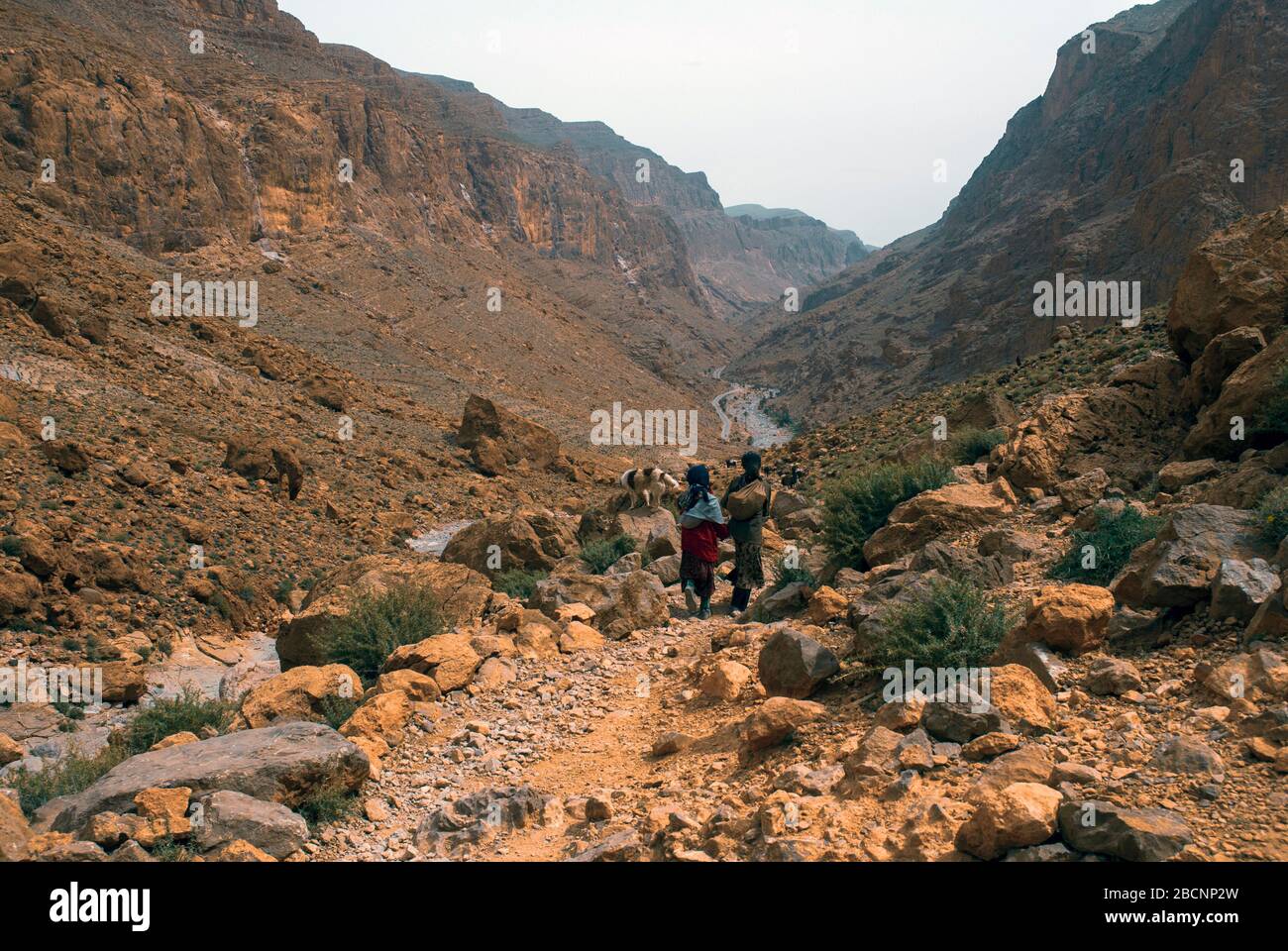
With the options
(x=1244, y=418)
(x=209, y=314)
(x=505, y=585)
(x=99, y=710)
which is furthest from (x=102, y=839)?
(x=209, y=314)

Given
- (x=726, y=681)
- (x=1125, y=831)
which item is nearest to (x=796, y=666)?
(x=726, y=681)

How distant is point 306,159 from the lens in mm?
53031

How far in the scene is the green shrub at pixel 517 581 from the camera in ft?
34.1

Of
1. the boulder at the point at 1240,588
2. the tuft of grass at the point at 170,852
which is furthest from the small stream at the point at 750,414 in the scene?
the tuft of grass at the point at 170,852

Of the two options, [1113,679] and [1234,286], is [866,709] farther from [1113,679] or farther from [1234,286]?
[1234,286]

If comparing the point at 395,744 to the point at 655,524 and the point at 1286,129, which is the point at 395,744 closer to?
the point at 655,524

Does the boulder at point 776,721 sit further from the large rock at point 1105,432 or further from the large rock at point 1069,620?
the large rock at point 1105,432

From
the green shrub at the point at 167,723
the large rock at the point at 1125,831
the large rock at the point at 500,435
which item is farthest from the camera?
the large rock at the point at 500,435

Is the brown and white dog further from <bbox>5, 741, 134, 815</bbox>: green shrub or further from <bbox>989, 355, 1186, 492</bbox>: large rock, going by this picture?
<bbox>5, 741, 134, 815</bbox>: green shrub

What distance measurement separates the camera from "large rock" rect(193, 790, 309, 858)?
385cm

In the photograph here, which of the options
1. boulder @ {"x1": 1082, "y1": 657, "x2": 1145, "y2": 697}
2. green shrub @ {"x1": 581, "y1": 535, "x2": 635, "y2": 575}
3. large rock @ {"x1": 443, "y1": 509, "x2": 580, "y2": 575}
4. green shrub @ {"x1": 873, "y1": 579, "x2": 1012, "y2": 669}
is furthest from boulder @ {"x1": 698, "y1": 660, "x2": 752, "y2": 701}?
large rock @ {"x1": 443, "y1": 509, "x2": 580, "y2": 575}

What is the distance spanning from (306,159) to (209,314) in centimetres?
2653

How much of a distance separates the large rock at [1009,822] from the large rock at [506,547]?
29.5 ft

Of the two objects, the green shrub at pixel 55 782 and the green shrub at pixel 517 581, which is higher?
the green shrub at pixel 517 581
